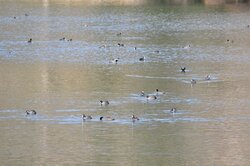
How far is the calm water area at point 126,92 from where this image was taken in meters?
27.9

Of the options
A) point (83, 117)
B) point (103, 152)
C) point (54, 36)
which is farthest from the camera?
point (54, 36)

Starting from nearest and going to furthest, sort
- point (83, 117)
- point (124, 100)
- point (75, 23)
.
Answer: point (83, 117)
point (124, 100)
point (75, 23)

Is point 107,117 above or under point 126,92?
under

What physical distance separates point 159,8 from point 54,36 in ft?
64.4

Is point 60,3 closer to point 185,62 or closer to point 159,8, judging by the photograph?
point 159,8

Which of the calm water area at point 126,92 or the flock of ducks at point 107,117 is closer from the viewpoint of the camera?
the calm water area at point 126,92

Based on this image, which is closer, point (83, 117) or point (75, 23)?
A: point (83, 117)

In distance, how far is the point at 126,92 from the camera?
36.7 metres

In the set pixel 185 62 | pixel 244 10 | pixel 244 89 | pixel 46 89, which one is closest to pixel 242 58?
pixel 185 62

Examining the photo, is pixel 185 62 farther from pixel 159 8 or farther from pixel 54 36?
pixel 159 8

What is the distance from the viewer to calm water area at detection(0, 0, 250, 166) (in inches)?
1097

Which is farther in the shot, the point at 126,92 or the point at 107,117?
the point at 126,92

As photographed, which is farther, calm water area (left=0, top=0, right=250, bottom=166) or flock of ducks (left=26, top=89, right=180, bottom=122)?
flock of ducks (left=26, top=89, right=180, bottom=122)

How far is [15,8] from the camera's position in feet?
269
